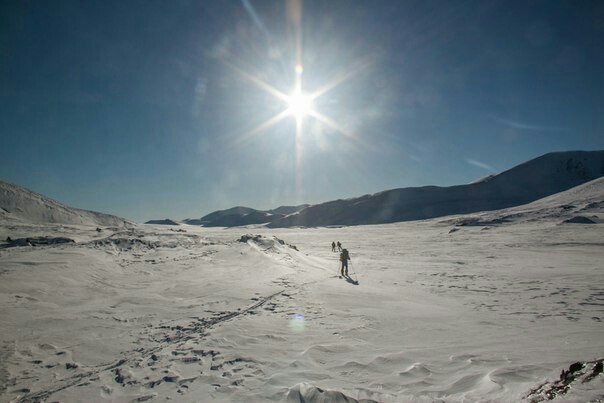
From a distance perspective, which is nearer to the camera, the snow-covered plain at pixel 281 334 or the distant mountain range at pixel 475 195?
the snow-covered plain at pixel 281 334

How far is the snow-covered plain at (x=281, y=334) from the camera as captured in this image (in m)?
4.94

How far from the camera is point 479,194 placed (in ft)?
404

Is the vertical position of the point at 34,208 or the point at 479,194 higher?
the point at 479,194

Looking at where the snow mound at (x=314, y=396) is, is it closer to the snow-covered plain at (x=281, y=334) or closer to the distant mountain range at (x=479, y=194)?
the snow-covered plain at (x=281, y=334)

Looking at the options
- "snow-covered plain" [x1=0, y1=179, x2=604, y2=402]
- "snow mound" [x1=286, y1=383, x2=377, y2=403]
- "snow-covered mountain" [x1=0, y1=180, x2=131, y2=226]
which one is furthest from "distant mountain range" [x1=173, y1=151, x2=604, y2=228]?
"snow mound" [x1=286, y1=383, x2=377, y2=403]

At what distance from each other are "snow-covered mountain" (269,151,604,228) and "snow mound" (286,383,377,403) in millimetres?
118153

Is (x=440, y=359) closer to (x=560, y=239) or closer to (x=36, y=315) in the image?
(x=36, y=315)

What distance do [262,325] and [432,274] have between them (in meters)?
12.0

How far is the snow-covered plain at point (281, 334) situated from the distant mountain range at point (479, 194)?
110 metres

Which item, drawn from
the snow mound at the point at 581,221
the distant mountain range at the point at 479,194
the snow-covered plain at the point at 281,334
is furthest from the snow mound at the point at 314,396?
the distant mountain range at the point at 479,194

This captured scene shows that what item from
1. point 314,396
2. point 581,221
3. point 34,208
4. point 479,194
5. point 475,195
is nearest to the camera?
point 314,396

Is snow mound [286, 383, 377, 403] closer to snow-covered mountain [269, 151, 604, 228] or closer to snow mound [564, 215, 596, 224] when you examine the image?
snow mound [564, 215, 596, 224]

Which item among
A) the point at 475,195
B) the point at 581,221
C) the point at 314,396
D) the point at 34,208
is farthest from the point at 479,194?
the point at 314,396

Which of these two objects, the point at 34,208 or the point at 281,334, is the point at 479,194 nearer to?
the point at 281,334
